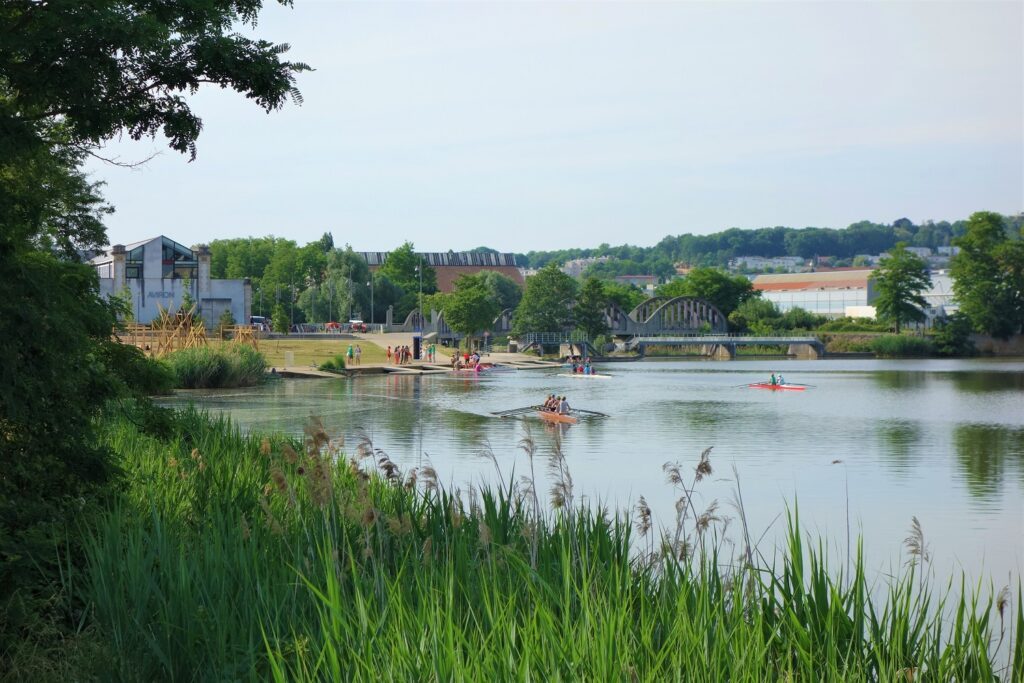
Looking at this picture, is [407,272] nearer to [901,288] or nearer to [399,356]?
[901,288]

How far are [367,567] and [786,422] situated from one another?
31.5 metres

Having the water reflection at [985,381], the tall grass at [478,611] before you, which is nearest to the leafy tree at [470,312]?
the water reflection at [985,381]

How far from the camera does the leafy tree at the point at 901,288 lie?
372ft

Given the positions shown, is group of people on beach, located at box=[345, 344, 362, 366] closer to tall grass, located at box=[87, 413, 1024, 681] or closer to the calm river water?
the calm river water

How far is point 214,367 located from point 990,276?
8693cm

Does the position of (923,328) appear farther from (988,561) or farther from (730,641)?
(730,641)

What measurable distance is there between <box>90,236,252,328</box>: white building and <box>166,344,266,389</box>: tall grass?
2552 centimetres

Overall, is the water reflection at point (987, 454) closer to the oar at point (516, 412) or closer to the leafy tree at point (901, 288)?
the oar at point (516, 412)

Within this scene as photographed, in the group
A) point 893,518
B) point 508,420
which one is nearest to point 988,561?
point 893,518

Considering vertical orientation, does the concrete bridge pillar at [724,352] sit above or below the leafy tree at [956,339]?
below

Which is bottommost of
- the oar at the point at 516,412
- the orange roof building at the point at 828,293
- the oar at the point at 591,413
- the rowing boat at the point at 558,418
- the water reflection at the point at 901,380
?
the water reflection at the point at 901,380

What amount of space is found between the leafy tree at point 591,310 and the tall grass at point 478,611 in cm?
10087

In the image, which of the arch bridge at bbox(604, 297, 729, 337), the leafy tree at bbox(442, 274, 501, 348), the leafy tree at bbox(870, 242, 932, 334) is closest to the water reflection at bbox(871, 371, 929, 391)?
the leafy tree at bbox(442, 274, 501, 348)

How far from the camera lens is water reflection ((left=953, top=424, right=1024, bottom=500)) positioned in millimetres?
22270
